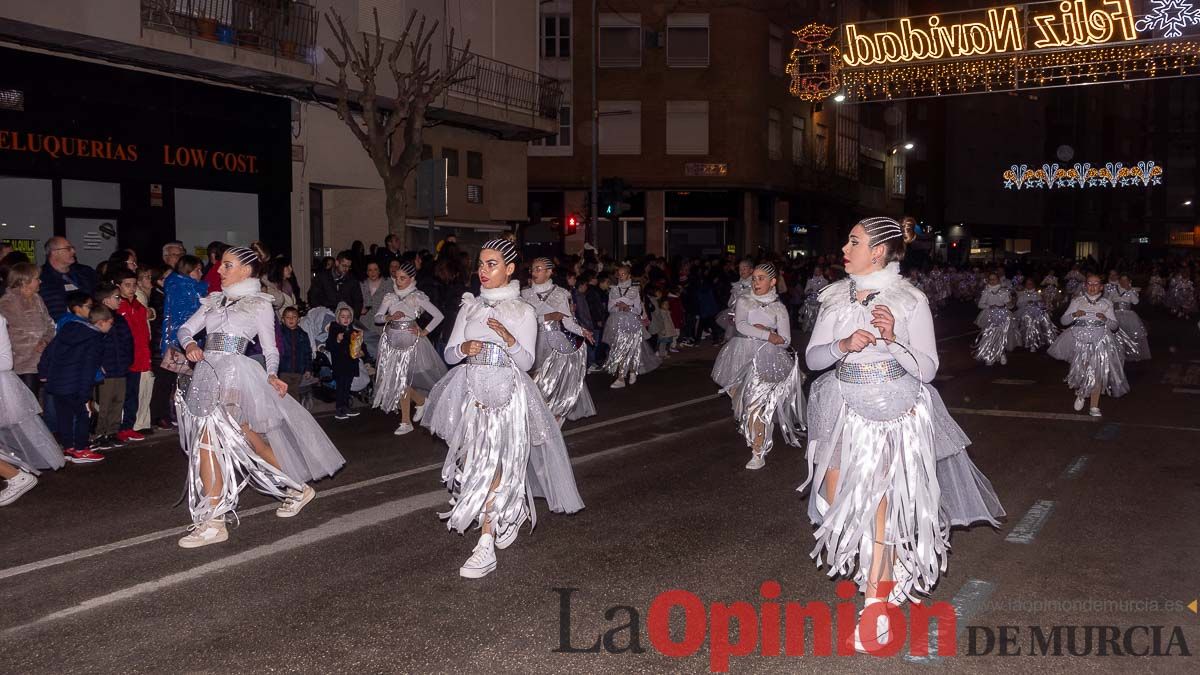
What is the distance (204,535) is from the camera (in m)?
6.93

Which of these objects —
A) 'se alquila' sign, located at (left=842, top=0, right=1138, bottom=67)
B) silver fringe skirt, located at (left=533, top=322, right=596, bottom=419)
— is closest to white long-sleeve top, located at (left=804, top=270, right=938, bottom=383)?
silver fringe skirt, located at (left=533, top=322, right=596, bottom=419)


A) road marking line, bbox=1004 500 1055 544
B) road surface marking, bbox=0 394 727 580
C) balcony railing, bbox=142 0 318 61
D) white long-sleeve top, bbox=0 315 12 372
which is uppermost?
balcony railing, bbox=142 0 318 61

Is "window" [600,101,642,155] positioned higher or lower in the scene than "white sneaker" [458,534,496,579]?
higher

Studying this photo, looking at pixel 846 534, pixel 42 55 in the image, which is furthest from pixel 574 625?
pixel 42 55

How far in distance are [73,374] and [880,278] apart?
7856mm

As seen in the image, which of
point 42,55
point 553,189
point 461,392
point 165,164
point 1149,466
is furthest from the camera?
point 553,189

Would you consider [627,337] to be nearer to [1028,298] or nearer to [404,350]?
[404,350]

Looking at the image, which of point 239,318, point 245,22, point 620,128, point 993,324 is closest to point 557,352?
point 239,318

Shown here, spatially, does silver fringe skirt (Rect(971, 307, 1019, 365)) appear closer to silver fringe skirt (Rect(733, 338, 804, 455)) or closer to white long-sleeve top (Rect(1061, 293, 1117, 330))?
white long-sleeve top (Rect(1061, 293, 1117, 330))

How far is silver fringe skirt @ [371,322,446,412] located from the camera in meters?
11.5

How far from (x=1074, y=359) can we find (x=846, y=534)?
9.33 m

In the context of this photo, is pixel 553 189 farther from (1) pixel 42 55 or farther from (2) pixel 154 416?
(2) pixel 154 416

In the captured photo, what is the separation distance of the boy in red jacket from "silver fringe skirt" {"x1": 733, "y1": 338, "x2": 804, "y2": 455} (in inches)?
245

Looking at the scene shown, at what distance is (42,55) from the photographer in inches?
664
